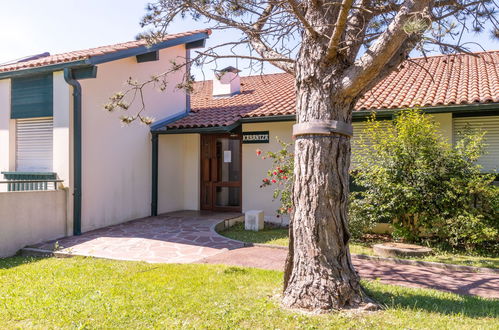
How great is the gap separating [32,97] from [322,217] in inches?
337

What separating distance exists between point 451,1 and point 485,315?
3.81 m

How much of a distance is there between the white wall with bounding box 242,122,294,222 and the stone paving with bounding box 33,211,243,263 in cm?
111

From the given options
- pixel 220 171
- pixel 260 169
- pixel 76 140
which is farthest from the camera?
pixel 220 171

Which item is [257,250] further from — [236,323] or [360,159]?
[236,323]

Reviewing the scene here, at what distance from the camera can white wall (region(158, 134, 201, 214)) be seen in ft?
40.8

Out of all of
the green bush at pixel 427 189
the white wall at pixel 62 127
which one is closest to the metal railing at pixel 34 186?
the white wall at pixel 62 127

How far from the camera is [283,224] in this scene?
36.2ft

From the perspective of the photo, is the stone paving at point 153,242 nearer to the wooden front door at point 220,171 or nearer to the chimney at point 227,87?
the wooden front door at point 220,171

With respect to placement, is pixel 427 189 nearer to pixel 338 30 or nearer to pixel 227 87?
pixel 338 30

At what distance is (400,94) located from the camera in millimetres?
10633

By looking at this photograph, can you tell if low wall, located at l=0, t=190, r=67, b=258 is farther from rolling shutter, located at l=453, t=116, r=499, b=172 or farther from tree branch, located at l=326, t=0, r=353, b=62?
rolling shutter, located at l=453, t=116, r=499, b=172

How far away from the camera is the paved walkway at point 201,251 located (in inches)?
237

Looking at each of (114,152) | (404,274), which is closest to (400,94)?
(404,274)

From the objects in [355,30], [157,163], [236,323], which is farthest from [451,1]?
[157,163]
